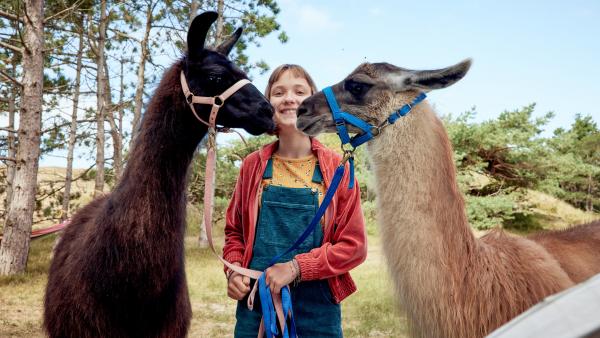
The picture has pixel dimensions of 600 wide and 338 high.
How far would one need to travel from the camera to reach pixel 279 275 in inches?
79.4

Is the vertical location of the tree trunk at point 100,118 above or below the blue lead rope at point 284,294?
above

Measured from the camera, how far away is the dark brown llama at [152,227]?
7.24ft

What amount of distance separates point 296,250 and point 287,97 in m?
0.84

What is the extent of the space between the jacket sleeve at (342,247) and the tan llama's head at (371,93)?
0.40m

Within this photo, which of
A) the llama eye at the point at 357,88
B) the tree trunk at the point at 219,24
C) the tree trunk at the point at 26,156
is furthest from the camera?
the tree trunk at the point at 219,24

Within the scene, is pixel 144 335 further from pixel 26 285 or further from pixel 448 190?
pixel 26 285

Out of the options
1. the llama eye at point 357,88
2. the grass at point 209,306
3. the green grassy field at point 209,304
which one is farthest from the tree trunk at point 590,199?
the llama eye at point 357,88

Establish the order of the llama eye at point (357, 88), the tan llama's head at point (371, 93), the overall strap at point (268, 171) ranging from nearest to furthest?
the overall strap at point (268, 171)
the tan llama's head at point (371, 93)
the llama eye at point (357, 88)

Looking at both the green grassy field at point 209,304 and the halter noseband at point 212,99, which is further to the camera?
the green grassy field at point 209,304

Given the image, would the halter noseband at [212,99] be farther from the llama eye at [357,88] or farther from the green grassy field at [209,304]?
the green grassy field at [209,304]

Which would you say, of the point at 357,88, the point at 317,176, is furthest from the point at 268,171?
the point at 357,88

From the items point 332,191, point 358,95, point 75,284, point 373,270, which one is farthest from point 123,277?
point 373,270

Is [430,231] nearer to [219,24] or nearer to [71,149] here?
[219,24]

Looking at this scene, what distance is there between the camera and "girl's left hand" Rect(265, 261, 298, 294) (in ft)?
6.57
